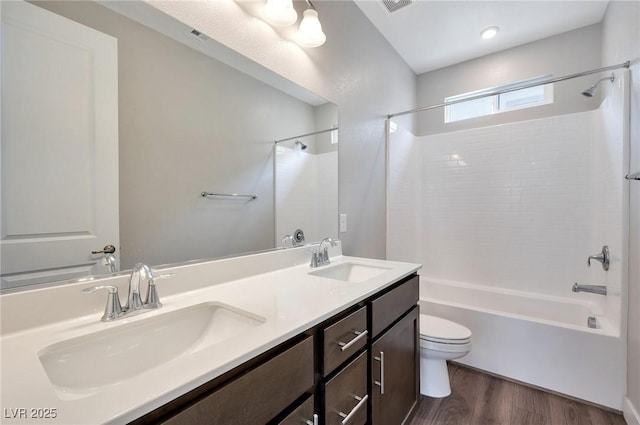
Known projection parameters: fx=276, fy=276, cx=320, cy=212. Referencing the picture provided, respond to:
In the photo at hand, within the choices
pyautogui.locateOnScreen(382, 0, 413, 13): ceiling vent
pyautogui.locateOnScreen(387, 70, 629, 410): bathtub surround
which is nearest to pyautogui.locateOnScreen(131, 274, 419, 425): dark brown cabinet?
pyautogui.locateOnScreen(387, 70, 629, 410): bathtub surround

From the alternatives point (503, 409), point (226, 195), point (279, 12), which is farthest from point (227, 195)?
point (503, 409)

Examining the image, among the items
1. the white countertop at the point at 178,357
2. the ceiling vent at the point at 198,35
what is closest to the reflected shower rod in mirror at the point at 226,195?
the white countertop at the point at 178,357

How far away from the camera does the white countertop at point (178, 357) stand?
1.39 ft

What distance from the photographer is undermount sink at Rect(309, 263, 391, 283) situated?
1479 millimetres

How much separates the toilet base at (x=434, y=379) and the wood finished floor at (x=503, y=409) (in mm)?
35

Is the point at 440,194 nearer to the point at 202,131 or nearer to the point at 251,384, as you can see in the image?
the point at 202,131

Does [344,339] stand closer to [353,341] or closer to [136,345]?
[353,341]

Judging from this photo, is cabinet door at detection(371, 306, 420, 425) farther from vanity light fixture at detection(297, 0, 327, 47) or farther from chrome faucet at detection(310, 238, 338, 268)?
vanity light fixture at detection(297, 0, 327, 47)

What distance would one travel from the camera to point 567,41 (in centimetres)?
236

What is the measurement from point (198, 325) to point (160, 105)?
2.52ft

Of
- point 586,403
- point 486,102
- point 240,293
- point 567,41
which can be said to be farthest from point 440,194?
point 240,293

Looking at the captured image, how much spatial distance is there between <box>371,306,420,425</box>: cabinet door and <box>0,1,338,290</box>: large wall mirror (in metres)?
0.71

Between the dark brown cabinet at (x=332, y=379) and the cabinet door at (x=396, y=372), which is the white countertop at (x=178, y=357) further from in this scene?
the cabinet door at (x=396, y=372)

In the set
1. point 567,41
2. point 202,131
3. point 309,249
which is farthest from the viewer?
point 567,41
